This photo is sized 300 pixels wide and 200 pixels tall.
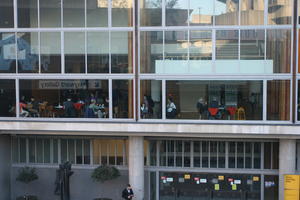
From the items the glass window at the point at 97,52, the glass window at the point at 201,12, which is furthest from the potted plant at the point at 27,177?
the glass window at the point at 201,12

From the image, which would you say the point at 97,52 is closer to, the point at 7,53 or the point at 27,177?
the point at 7,53

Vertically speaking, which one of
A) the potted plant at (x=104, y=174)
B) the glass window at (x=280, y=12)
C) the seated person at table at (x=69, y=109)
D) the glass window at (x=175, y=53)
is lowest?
the potted plant at (x=104, y=174)

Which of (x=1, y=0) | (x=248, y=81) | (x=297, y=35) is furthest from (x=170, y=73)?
(x=1, y=0)

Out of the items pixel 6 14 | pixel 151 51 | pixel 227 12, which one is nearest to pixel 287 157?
pixel 227 12

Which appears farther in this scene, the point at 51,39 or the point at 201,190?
the point at 201,190

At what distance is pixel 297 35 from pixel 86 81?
8682mm

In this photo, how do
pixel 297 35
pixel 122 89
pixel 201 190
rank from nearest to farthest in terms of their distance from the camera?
pixel 297 35, pixel 122 89, pixel 201 190

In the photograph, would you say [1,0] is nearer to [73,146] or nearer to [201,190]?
[73,146]

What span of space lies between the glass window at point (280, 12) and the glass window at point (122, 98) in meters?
6.21

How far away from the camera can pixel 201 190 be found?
19.2 m

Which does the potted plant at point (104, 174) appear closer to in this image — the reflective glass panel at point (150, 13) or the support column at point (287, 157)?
the reflective glass panel at point (150, 13)

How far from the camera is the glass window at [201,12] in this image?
16906 millimetres

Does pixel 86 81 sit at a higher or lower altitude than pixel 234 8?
lower

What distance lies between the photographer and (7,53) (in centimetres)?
1788
